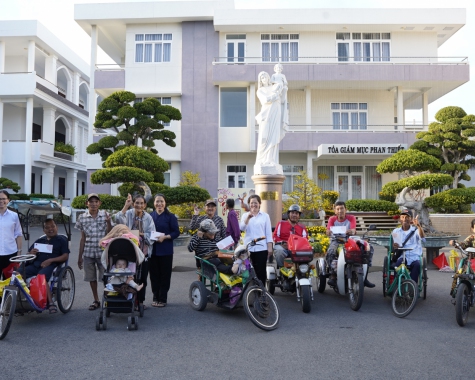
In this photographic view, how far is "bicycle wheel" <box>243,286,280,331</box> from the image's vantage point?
18.5ft

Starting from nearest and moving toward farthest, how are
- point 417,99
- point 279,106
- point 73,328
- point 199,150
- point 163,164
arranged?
point 73,328
point 279,106
point 163,164
point 199,150
point 417,99

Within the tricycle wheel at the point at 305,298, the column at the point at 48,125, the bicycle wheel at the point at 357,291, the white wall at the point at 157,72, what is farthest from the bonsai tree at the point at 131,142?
the column at the point at 48,125

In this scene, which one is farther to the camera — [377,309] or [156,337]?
[377,309]

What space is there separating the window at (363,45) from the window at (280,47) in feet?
8.44

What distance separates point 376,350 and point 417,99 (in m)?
27.0

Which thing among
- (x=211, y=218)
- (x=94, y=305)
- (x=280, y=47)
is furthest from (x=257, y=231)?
(x=280, y=47)

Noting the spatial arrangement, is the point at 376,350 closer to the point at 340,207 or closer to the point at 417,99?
the point at 340,207

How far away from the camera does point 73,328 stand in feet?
18.9

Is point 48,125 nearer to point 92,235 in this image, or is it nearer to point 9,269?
point 9,269

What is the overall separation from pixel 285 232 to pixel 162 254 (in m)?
2.11

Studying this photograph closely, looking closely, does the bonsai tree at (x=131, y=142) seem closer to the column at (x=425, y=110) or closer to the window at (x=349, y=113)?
the window at (x=349, y=113)

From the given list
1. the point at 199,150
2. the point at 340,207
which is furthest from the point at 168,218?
the point at 199,150

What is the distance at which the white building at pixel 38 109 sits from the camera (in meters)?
27.7

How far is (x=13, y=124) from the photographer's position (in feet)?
102
